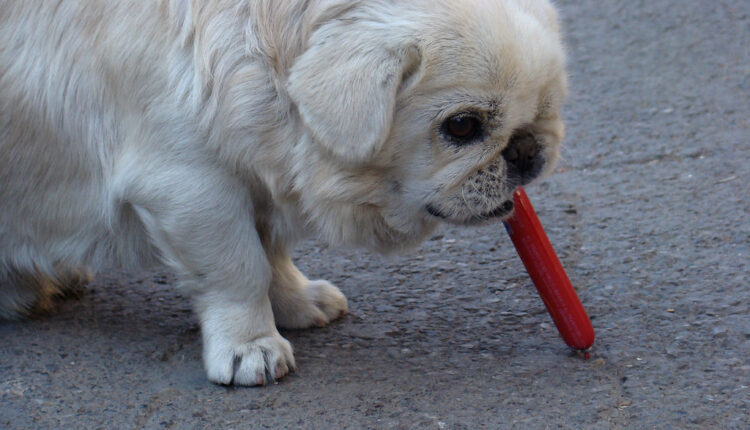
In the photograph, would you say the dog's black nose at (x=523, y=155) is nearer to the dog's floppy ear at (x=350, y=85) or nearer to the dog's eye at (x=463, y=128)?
the dog's eye at (x=463, y=128)

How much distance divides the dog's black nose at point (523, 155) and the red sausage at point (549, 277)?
201 millimetres

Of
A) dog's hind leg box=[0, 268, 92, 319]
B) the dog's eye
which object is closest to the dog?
the dog's eye

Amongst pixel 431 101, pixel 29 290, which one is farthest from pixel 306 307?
pixel 431 101

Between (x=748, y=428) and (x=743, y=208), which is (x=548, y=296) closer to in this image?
(x=748, y=428)

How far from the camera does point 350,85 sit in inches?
110

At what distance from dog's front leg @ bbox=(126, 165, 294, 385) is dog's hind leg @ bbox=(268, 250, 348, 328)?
32 cm

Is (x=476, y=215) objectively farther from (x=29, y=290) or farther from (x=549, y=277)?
(x=29, y=290)

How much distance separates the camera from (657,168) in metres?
4.89

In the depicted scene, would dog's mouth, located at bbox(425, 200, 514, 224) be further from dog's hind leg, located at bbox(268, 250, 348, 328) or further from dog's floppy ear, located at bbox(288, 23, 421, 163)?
dog's hind leg, located at bbox(268, 250, 348, 328)

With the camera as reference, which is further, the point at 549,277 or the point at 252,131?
the point at 549,277

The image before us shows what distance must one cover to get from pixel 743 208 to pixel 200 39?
2.60m

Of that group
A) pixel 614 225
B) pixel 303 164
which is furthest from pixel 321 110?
pixel 614 225

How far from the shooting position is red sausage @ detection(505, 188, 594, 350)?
3324mm

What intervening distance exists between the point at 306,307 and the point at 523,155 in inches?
43.7
